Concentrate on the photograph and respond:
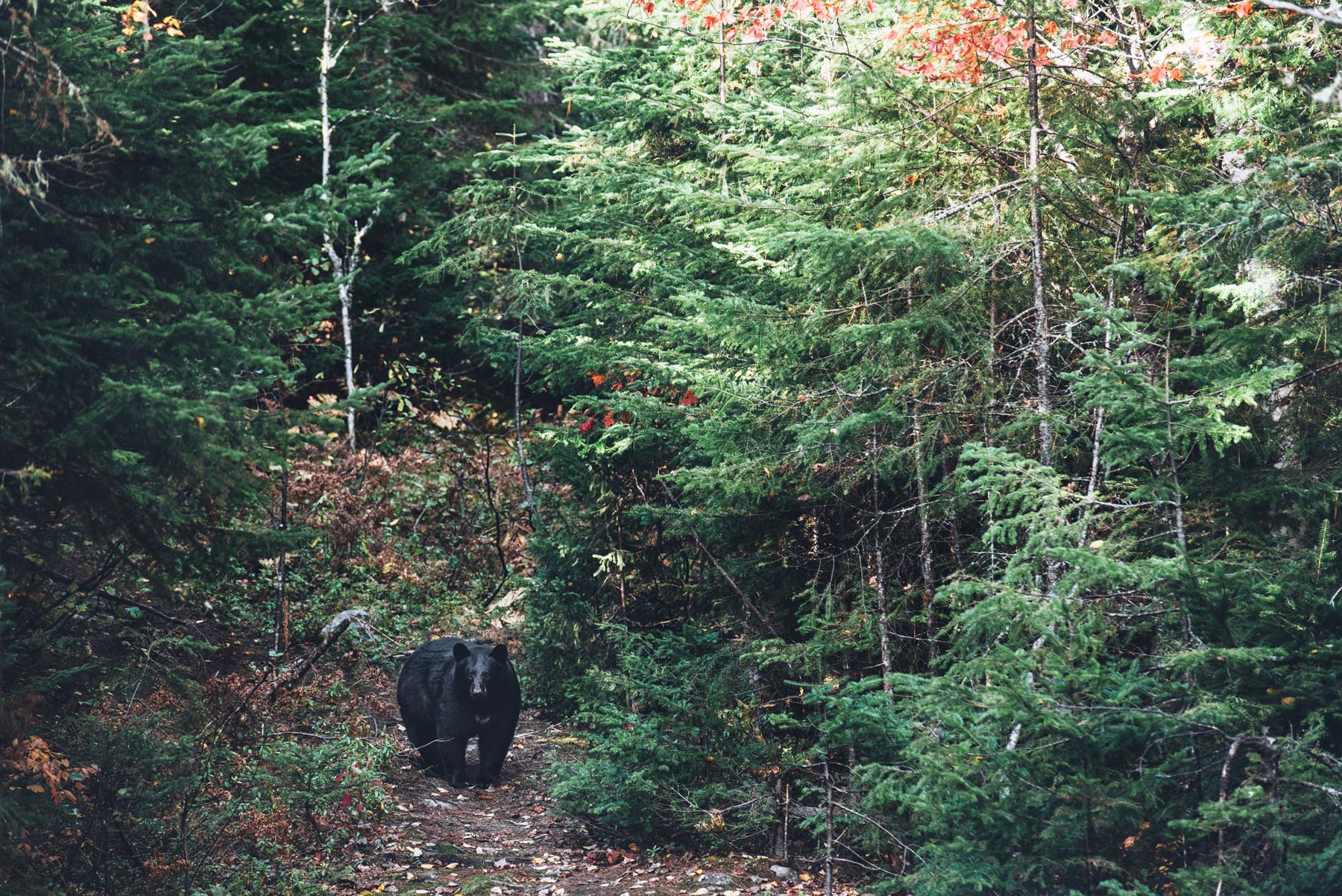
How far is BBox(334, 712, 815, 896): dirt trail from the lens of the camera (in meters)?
7.57

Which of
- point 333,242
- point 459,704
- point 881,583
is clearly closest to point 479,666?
point 459,704

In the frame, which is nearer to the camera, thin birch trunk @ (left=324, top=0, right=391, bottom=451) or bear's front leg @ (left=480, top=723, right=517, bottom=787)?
bear's front leg @ (left=480, top=723, right=517, bottom=787)

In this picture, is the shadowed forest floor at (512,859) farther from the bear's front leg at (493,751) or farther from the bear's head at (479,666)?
the bear's head at (479,666)

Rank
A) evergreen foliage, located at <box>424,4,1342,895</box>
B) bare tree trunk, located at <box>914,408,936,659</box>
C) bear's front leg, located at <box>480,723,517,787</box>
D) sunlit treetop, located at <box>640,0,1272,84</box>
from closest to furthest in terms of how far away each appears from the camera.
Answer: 1. evergreen foliage, located at <box>424,4,1342,895</box>
2. sunlit treetop, located at <box>640,0,1272,84</box>
3. bare tree trunk, located at <box>914,408,936,659</box>
4. bear's front leg, located at <box>480,723,517,787</box>

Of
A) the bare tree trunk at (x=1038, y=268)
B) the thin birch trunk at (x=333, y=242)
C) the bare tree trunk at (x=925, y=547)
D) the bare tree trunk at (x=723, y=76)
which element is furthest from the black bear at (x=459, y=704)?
the thin birch trunk at (x=333, y=242)

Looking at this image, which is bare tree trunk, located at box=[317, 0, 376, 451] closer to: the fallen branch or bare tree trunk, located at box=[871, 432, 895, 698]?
the fallen branch

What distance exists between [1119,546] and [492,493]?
41.6ft

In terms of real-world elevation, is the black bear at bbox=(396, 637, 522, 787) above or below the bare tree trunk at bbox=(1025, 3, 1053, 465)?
below

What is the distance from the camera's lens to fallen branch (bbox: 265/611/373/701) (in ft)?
33.1

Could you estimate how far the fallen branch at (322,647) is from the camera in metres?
10.1

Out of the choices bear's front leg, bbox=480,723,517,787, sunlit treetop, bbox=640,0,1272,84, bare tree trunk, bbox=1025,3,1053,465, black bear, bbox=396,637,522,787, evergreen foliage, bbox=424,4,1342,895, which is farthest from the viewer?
bear's front leg, bbox=480,723,517,787

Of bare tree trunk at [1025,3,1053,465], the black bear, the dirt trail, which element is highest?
bare tree trunk at [1025,3,1053,465]

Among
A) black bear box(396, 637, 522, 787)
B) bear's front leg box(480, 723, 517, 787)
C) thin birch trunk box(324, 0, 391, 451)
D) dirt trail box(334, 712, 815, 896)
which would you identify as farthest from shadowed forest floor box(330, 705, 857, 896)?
thin birch trunk box(324, 0, 391, 451)

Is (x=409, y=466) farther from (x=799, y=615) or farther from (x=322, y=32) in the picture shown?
(x=799, y=615)
